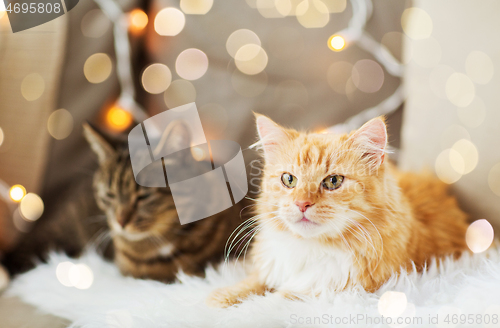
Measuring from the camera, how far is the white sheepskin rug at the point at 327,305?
0.55 m

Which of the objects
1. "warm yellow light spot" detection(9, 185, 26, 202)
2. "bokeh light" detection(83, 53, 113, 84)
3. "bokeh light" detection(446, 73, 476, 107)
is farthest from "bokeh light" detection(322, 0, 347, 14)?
"warm yellow light spot" detection(9, 185, 26, 202)

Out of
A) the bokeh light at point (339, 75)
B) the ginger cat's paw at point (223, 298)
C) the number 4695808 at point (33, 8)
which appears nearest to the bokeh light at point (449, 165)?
the bokeh light at point (339, 75)

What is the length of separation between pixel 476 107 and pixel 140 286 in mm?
1031

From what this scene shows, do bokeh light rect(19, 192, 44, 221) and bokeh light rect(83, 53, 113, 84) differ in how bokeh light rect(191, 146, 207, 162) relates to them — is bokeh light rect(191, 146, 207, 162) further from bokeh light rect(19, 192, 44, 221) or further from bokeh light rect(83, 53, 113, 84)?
bokeh light rect(19, 192, 44, 221)

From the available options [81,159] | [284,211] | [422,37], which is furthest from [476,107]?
[81,159]

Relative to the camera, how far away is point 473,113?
2.60ft

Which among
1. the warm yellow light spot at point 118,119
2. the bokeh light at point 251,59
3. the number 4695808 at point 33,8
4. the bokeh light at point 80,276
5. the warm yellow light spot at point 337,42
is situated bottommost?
the bokeh light at point 80,276

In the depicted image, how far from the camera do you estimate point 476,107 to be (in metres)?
0.79

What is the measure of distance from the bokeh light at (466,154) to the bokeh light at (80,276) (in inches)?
44.1

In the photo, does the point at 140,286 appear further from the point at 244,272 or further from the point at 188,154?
the point at 188,154

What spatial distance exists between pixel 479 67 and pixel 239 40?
2.39 ft

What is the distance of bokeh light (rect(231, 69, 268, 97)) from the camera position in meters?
1.08

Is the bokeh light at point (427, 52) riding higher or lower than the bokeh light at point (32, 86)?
lower

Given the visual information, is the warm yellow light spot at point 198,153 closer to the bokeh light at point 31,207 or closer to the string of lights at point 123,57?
the string of lights at point 123,57
